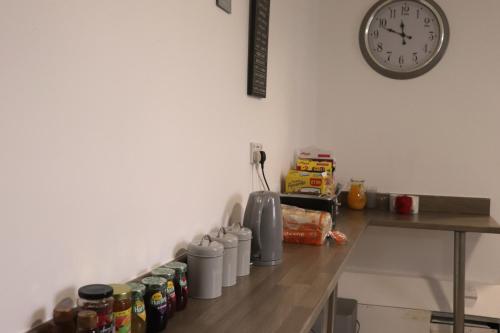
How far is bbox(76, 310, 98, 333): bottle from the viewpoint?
829mm

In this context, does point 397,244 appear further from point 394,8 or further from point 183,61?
point 183,61

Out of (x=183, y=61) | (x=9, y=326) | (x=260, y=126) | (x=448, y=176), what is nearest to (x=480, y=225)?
(x=448, y=176)

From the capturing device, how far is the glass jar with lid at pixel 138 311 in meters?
0.99

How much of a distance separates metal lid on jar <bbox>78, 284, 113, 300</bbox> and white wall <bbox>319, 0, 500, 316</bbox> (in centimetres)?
235

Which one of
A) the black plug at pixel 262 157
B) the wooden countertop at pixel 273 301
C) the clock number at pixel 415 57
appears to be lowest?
the wooden countertop at pixel 273 301

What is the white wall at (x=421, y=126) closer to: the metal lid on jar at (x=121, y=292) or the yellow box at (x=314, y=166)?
the yellow box at (x=314, y=166)

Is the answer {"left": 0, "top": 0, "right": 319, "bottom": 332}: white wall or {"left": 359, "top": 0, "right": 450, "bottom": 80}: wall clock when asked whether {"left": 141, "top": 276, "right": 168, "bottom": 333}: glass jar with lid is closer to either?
{"left": 0, "top": 0, "right": 319, "bottom": 332}: white wall

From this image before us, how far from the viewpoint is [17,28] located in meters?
0.80

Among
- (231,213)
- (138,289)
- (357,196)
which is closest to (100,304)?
(138,289)

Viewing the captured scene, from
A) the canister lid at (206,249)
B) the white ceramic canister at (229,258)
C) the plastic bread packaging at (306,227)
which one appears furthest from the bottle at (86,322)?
the plastic bread packaging at (306,227)

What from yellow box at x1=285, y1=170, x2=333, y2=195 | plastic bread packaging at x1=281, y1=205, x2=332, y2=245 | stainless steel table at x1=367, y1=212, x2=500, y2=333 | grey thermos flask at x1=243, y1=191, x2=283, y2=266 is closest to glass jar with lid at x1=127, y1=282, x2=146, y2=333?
grey thermos flask at x1=243, y1=191, x2=283, y2=266

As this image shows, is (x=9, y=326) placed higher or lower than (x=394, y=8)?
lower

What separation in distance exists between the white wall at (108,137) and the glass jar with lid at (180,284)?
2.9 inches

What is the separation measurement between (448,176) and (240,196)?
1586mm
